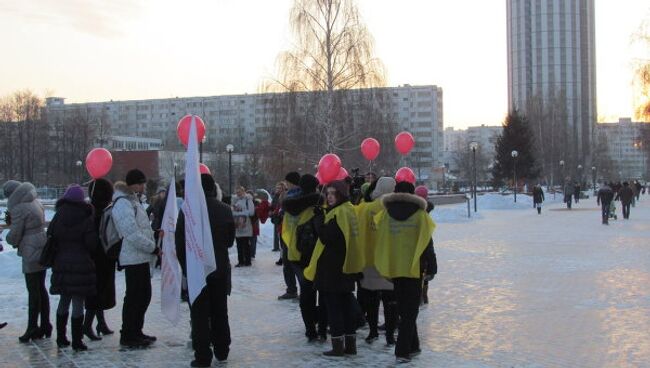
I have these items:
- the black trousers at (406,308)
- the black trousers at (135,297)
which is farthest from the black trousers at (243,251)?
the black trousers at (406,308)

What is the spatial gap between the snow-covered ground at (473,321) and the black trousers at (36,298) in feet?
0.91

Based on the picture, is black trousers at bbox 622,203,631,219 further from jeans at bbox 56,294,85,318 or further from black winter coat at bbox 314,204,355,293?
jeans at bbox 56,294,85,318

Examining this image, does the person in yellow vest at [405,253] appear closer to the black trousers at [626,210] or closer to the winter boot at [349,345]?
the winter boot at [349,345]

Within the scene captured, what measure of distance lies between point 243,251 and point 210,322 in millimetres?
7952

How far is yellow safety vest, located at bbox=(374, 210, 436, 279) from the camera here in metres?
6.68

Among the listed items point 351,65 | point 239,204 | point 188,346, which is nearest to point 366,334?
point 188,346

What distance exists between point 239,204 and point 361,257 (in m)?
8.26

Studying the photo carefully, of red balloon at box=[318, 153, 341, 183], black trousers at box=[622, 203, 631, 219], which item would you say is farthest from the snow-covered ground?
black trousers at box=[622, 203, 631, 219]

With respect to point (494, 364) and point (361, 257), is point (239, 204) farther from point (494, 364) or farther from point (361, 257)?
point (494, 364)

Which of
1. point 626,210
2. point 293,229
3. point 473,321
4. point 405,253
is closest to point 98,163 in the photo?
point 293,229

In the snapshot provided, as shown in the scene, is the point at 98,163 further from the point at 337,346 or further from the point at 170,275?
the point at 337,346

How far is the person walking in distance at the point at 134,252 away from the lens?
7.26 metres

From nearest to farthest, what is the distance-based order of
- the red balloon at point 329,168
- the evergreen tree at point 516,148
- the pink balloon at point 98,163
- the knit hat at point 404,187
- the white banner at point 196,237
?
the white banner at point 196,237 < the knit hat at point 404,187 < the red balloon at point 329,168 < the pink balloon at point 98,163 < the evergreen tree at point 516,148

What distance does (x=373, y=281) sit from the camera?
24.7 feet
